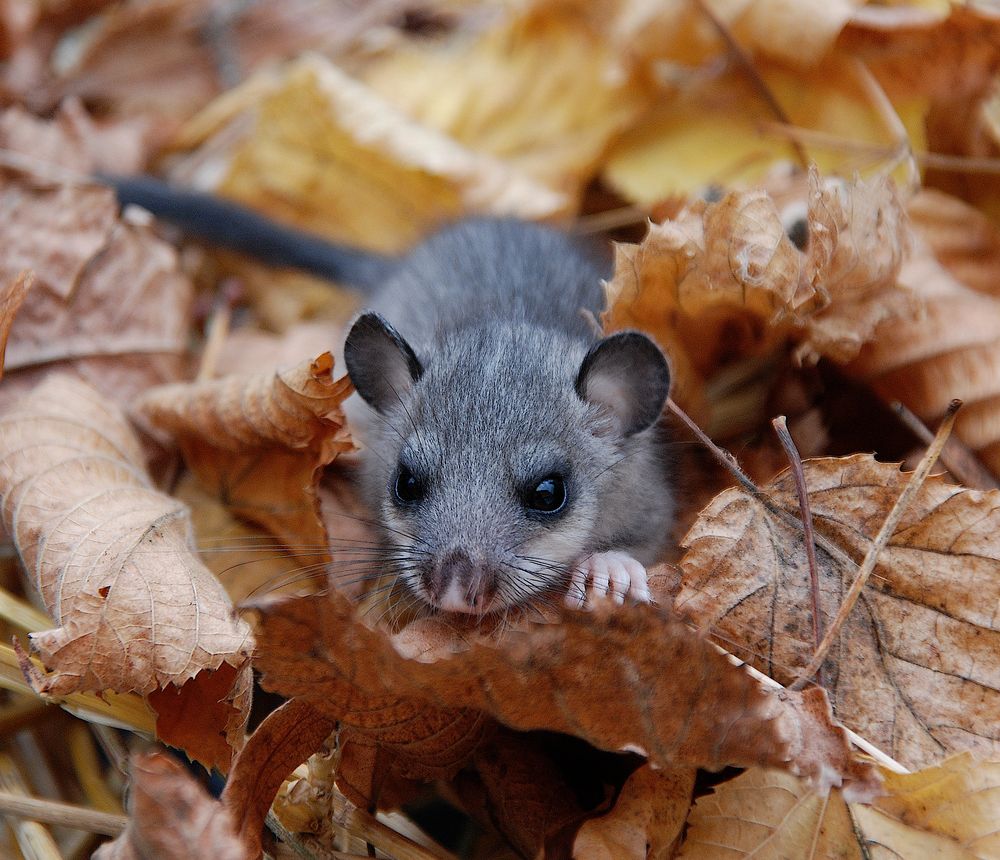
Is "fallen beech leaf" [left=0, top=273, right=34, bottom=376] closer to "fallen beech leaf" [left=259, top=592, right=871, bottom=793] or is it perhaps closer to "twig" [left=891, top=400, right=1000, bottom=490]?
"fallen beech leaf" [left=259, top=592, right=871, bottom=793]

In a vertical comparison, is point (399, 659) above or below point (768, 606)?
above

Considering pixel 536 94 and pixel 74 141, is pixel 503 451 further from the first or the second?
pixel 74 141

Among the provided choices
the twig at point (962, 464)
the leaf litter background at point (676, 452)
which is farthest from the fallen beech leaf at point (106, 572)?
the twig at point (962, 464)

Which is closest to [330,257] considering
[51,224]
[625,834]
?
[51,224]

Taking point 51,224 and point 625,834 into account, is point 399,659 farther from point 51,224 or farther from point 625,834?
point 51,224

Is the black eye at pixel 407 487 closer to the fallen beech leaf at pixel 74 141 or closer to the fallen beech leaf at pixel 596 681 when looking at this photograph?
the fallen beech leaf at pixel 596 681

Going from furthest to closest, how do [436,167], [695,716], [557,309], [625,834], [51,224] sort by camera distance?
[436,167] < [51,224] < [557,309] < [625,834] < [695,716]

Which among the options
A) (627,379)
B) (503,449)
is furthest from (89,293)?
(627,379)
